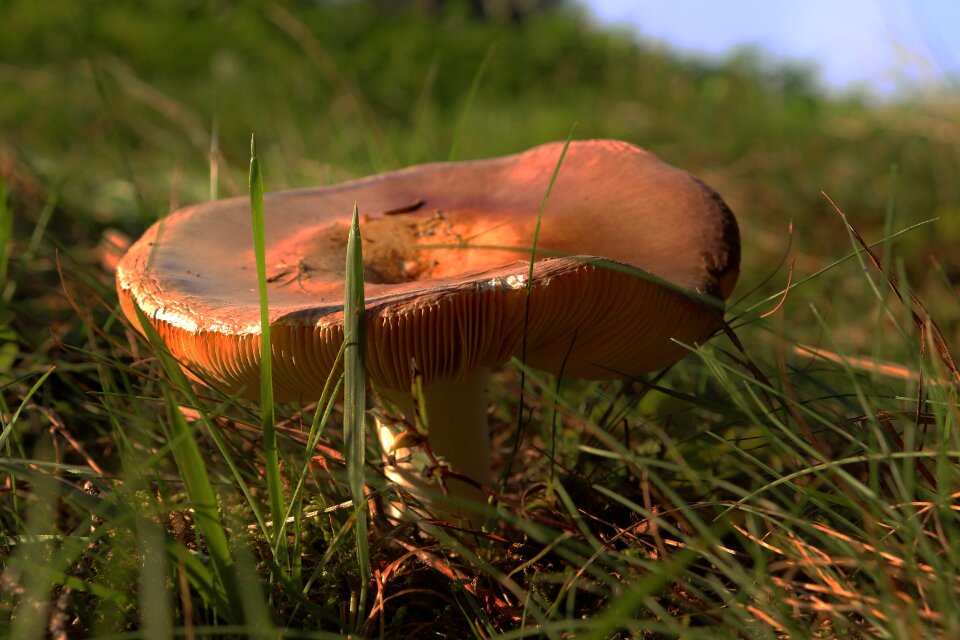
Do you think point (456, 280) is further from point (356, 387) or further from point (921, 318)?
point (921, 318)

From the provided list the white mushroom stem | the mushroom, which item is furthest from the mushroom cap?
the white mushroom stem

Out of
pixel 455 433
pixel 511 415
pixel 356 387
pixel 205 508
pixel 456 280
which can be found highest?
pixel 456 280

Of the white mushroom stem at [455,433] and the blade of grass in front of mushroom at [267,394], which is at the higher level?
the blade of grass in front of mushroom at [267,394]

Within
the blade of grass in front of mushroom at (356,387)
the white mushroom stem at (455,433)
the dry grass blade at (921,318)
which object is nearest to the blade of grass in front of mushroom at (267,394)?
the blade of grass in front of mushroom at (356,387)

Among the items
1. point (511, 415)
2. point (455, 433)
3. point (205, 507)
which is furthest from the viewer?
point (511, 415)

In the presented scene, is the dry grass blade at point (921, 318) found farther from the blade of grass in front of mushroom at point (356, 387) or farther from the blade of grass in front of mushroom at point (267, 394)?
the blade of grass in front of mushroom at point (267, 394)

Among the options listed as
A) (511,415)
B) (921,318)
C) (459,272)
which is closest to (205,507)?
(459,272)
